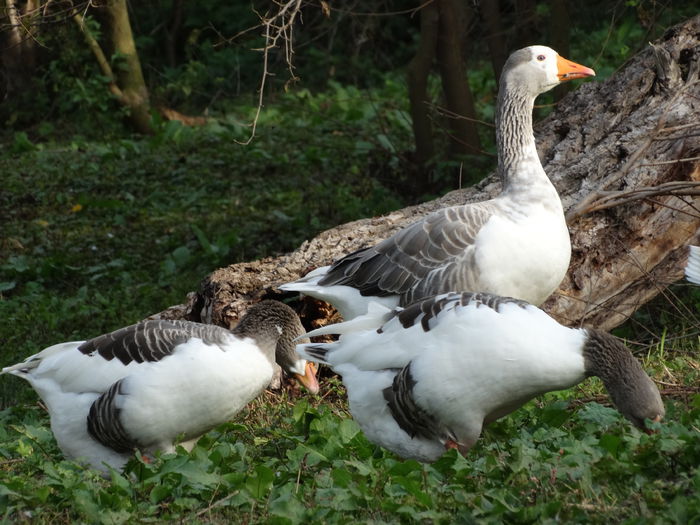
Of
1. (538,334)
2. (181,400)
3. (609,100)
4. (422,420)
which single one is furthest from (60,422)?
(609,100)

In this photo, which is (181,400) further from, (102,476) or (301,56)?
(301,56)

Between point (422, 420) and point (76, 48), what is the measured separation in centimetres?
1136

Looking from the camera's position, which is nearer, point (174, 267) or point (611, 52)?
point (174, 267)

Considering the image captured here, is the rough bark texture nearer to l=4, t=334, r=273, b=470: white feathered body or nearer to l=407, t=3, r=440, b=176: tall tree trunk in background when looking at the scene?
l=4, t=334, r=273, b=470: white feathered body

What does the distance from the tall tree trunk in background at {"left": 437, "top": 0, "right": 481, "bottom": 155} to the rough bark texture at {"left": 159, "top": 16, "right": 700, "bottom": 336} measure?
3.25 meters

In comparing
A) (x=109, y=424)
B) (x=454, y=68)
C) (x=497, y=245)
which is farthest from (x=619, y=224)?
(x=454, y=68)

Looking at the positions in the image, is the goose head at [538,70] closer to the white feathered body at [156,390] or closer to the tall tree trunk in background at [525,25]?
the white feathered body at [156,390]

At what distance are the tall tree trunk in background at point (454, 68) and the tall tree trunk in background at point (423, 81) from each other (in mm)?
111

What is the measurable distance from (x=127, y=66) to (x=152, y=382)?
410 inches

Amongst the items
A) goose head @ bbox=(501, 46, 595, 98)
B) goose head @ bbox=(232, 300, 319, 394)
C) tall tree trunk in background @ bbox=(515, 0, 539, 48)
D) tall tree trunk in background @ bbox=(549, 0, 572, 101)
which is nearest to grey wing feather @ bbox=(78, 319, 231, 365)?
goose head @ bbox=(232, 300, 319, 394)

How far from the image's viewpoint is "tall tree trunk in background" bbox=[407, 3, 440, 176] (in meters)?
10.7

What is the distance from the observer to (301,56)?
1900 cm

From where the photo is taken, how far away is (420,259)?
20.3ft

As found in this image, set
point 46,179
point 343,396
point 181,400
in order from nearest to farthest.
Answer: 1. point 181,400
2. point 343,396
3. point 46,179
